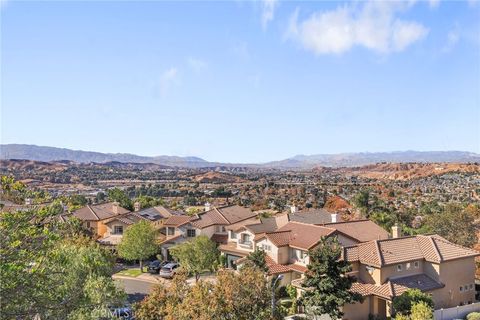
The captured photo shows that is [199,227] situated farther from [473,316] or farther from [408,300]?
[473,316]

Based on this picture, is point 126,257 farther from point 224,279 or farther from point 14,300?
point 14,300

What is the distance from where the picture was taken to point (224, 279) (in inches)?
891

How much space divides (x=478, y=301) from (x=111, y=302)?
89.2 ft

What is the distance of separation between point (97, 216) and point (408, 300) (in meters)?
40.6

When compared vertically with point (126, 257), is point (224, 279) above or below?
above

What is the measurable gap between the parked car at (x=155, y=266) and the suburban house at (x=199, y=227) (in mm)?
2274

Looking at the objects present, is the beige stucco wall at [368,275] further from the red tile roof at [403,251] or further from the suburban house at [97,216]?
the suburban house at [97,216]

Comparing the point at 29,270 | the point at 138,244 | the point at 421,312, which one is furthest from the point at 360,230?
the point at 29,270

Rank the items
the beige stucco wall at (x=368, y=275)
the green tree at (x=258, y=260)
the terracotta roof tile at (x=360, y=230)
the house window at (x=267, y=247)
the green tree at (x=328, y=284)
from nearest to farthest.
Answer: the green tree at (x=328, y=284) → the beige stucco wall at (x=368, y=275) → the green tree at (x=258, y=260) → the house window at (x=267, y=247) → the terracotta roof tile at (x=360, y=230)

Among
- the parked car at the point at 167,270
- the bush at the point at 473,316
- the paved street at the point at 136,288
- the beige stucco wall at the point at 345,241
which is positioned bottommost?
the paved street at the point at 136,288

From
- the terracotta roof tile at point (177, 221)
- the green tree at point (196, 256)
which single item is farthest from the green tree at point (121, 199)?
the green tree at point (196, 256)

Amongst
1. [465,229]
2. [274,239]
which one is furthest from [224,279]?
[465,229]

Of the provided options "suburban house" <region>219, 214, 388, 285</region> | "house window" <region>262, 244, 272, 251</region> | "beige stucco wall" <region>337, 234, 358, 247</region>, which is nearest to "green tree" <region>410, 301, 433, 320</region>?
"suburban house" <region>219, 214, 388, 285</region>

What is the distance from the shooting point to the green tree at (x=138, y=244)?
145ft
